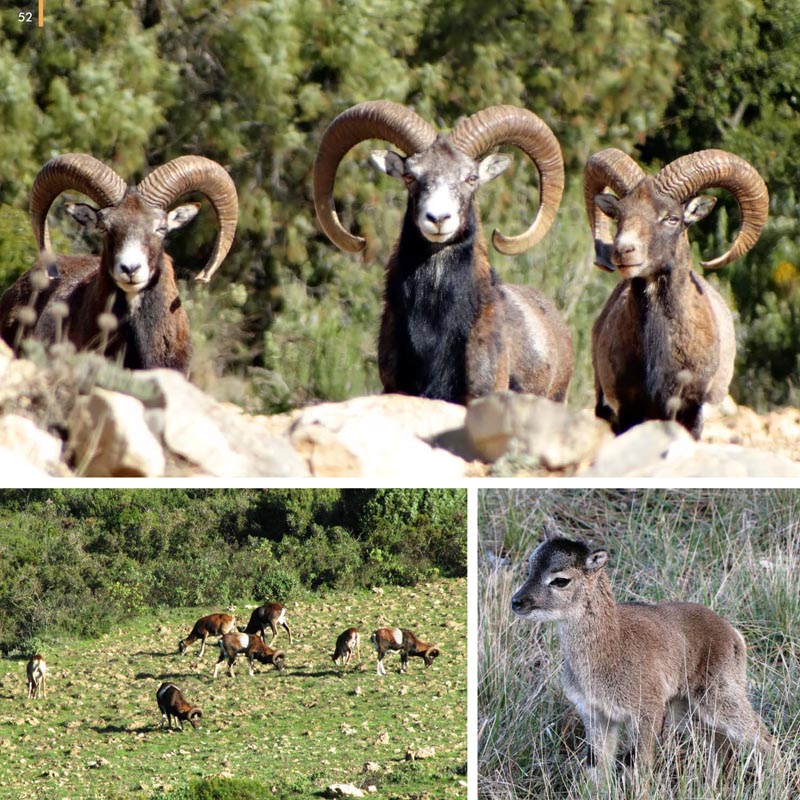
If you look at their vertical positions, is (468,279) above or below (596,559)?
above

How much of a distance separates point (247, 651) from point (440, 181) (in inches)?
135

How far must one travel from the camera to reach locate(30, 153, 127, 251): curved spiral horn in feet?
31.7

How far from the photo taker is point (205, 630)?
21.6 feet

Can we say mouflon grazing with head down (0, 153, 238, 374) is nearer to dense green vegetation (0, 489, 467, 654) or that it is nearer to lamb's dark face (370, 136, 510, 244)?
lamb's dark face (370, 136, 510, 244)

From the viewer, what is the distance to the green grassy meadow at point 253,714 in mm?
6422

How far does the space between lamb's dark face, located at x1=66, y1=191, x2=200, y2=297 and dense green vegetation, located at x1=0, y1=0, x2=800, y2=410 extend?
4311mm

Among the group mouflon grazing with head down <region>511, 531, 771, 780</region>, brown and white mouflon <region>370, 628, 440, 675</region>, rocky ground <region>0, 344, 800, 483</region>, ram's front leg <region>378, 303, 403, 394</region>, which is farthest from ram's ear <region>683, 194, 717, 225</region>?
brown and white mouflon <region>370, 628, 440, 675</region>

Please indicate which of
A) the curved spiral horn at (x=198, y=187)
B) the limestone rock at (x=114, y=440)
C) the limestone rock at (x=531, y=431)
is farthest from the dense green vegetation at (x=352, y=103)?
the limestone rock at (x=114, y=440)

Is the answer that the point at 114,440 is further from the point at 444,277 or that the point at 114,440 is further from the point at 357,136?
the point at 357,136

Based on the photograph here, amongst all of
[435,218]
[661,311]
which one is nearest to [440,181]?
[435,218]

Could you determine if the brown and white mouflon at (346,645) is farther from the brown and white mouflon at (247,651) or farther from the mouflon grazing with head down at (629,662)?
the mouflon grazing with head down at (629,662)

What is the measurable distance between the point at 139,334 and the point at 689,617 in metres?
4.00

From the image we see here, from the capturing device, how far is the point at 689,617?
672 centimetres

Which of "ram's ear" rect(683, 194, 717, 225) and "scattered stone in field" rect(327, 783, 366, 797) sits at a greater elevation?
"ram's ear" rect(683, 194, 717, 225)
